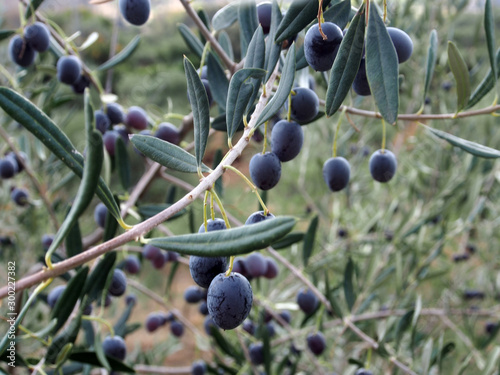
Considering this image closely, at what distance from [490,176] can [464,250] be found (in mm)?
813

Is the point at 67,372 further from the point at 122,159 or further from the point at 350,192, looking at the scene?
the point at 350,192

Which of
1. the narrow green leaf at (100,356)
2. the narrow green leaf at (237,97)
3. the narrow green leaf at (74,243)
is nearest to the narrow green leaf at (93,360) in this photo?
the narrow green leaf at (100,356)

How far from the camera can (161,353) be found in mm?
2021

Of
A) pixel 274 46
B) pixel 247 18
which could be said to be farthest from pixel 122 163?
pixel 274 46

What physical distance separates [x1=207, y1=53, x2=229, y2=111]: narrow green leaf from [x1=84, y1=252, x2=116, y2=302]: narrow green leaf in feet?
1.05

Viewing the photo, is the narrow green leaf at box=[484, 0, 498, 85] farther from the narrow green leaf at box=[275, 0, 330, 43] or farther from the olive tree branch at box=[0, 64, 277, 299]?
the olive tree branch at box=[0, 64, 277, 299]

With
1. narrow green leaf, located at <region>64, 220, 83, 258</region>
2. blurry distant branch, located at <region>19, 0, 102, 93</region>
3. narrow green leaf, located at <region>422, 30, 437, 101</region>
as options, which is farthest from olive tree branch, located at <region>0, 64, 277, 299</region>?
blurry distant branch, located at <region>19, 0, 102, 93</region>

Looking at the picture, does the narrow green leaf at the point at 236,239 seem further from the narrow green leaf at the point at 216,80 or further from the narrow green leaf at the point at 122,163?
the narrow green leaf at the point at 122,163

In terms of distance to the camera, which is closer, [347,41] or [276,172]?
[347,41]

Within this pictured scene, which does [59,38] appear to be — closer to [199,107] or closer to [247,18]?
[247,18]

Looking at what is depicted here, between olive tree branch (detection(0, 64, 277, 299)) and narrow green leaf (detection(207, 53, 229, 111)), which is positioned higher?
narrow green leaf (detection(207, 53, 229, 111))

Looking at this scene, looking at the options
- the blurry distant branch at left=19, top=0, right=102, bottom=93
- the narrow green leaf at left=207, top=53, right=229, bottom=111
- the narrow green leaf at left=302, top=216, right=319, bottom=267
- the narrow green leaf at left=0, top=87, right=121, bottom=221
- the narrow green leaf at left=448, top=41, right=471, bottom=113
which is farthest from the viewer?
the narrow green leaf at left=302, top=216, right=319, bottom=267

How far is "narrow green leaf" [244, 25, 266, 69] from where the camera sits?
60cm

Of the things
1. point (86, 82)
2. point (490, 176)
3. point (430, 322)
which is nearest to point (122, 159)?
point (86, 82)
